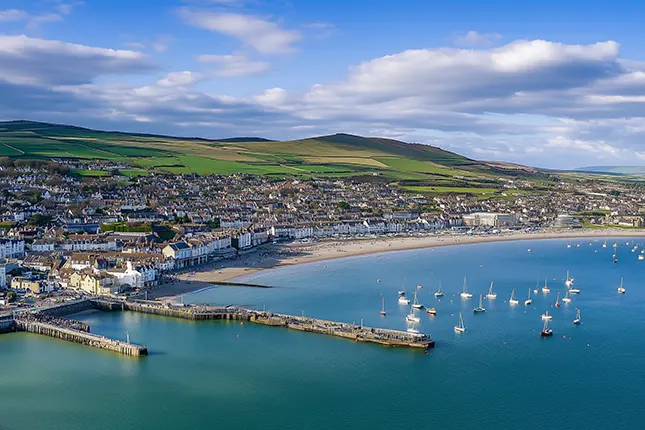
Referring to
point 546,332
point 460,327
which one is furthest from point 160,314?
point 546,332

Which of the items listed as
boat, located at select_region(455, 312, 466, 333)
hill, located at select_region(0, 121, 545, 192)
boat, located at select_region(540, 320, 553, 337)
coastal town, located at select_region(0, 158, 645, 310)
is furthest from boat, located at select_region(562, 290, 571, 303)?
hill, located at select_region(0, 121, 545, 192)

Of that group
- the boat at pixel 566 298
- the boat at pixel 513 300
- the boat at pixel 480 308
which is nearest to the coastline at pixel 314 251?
the boat at pixel 480 308

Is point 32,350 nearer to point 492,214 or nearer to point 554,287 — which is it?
point 554,287

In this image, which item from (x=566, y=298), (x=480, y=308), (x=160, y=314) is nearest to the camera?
(x=160, y=314)

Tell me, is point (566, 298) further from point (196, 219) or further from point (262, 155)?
point (262, 155)

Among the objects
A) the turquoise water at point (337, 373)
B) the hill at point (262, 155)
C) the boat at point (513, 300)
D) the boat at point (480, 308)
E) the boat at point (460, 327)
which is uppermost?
the hill at point (262, 155)

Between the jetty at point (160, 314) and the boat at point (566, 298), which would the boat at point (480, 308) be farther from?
the jetty at point (160, 314)
